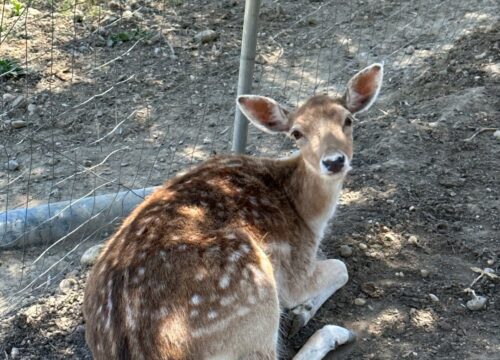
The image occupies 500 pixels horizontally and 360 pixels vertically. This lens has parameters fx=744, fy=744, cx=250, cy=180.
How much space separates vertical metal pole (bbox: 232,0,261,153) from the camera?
526 centimetres

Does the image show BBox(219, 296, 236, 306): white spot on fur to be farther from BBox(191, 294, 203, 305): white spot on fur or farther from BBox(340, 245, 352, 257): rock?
BBox(340, 245, 352, 257): rock

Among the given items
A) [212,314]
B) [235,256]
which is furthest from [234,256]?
[212,314]

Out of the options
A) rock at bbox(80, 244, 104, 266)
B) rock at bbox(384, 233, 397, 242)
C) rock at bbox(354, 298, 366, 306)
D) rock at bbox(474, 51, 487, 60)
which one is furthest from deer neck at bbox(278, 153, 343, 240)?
rock at bbox(474, 51, 487, 60)

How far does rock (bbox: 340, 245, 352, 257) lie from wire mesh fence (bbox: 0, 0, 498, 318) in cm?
157

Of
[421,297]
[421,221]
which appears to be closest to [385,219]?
[421,221]

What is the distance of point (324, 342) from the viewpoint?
4.35 m

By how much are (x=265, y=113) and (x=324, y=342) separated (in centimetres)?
149

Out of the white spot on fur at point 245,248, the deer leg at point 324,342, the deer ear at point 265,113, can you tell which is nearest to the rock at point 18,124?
the deer ear at point 265,113

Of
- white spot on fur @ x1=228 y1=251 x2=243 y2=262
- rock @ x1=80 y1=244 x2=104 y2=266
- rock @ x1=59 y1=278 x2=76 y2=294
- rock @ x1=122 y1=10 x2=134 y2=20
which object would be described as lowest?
rock @ x1=59 y1=278 x2=76 y2=294

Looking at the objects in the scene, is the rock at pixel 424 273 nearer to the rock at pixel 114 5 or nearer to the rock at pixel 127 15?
the rock at pixel 127 15

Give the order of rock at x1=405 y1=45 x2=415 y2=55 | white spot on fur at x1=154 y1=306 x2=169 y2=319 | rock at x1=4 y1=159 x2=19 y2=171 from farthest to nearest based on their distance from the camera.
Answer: rock at x1=405 y1=45 x2=415 y2=55, rock at x1=4 y1=159 x2=19 y2=171, white spot on fur at x1=154 y1=306 x2=169 y2=319

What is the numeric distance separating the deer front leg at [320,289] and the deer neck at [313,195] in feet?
0.72

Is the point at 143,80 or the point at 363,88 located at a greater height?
the point at 363,88

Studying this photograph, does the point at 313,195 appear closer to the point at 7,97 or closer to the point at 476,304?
the point at 476,304
